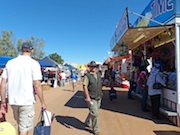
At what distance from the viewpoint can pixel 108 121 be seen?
225 inches

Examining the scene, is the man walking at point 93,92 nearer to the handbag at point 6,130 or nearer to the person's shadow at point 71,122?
the person's shadow at point 71,122

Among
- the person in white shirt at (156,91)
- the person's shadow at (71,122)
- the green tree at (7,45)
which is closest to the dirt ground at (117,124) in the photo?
A: the person's shadow at (71,122)

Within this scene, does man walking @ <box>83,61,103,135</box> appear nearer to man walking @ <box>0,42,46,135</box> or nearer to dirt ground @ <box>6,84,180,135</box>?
dirt ground @ <box>6,84,180,135</box>

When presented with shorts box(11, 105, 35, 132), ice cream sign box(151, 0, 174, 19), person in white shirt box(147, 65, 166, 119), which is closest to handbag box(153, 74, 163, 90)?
person in white shirt box(147, 65, 166, 119)

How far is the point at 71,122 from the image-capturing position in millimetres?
5652

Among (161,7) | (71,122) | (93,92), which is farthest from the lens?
(161,7)

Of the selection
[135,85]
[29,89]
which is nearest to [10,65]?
[29,89]

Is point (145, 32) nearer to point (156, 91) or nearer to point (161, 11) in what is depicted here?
point (161, 11)

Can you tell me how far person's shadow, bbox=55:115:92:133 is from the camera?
5234 millimetres

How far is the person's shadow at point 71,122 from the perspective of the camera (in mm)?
5234

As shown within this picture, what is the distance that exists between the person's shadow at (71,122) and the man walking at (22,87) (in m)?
2.11

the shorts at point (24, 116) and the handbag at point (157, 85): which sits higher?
the handbag at point (157, 85)

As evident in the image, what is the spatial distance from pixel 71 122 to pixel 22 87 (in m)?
2.88

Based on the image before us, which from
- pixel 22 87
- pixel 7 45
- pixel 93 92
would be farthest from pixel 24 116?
pixel 7 45
